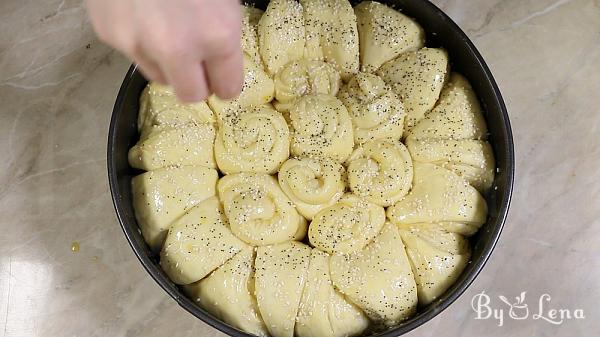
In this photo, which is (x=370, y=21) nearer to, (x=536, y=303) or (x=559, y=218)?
(x=559, y=218)

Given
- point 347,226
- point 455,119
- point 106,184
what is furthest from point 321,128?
point 106,184

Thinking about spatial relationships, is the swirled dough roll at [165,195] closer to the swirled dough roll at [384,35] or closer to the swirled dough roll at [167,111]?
the swirled dough roll at [167,111]

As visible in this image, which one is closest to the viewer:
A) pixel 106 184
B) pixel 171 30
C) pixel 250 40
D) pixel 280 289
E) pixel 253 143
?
pixel 171 30

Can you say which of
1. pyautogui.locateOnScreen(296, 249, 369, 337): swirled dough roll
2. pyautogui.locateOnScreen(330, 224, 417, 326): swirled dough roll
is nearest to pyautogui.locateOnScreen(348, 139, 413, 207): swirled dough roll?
pyautogui.locateOnScreen(330, 224, 417, 326): swirled dough roll

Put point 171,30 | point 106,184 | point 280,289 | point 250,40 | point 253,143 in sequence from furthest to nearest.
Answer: point 106,184, point 250,40, point 253,143, point 280,289, point 171,30

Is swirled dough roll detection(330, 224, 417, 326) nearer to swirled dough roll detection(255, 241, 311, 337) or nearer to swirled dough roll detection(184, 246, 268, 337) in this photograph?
swirled dough roll detection(255, 241, 311, 337)

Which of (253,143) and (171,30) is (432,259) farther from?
(171,30)

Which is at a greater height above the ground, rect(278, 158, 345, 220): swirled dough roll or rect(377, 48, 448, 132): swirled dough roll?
rect(377, 48, 448, 132): swirled dough roll

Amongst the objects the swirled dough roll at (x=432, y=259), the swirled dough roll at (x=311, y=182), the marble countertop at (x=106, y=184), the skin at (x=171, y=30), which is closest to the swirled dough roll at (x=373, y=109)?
the swirled dough roll at (x=311, y=182)

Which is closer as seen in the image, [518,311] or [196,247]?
[196,247]
